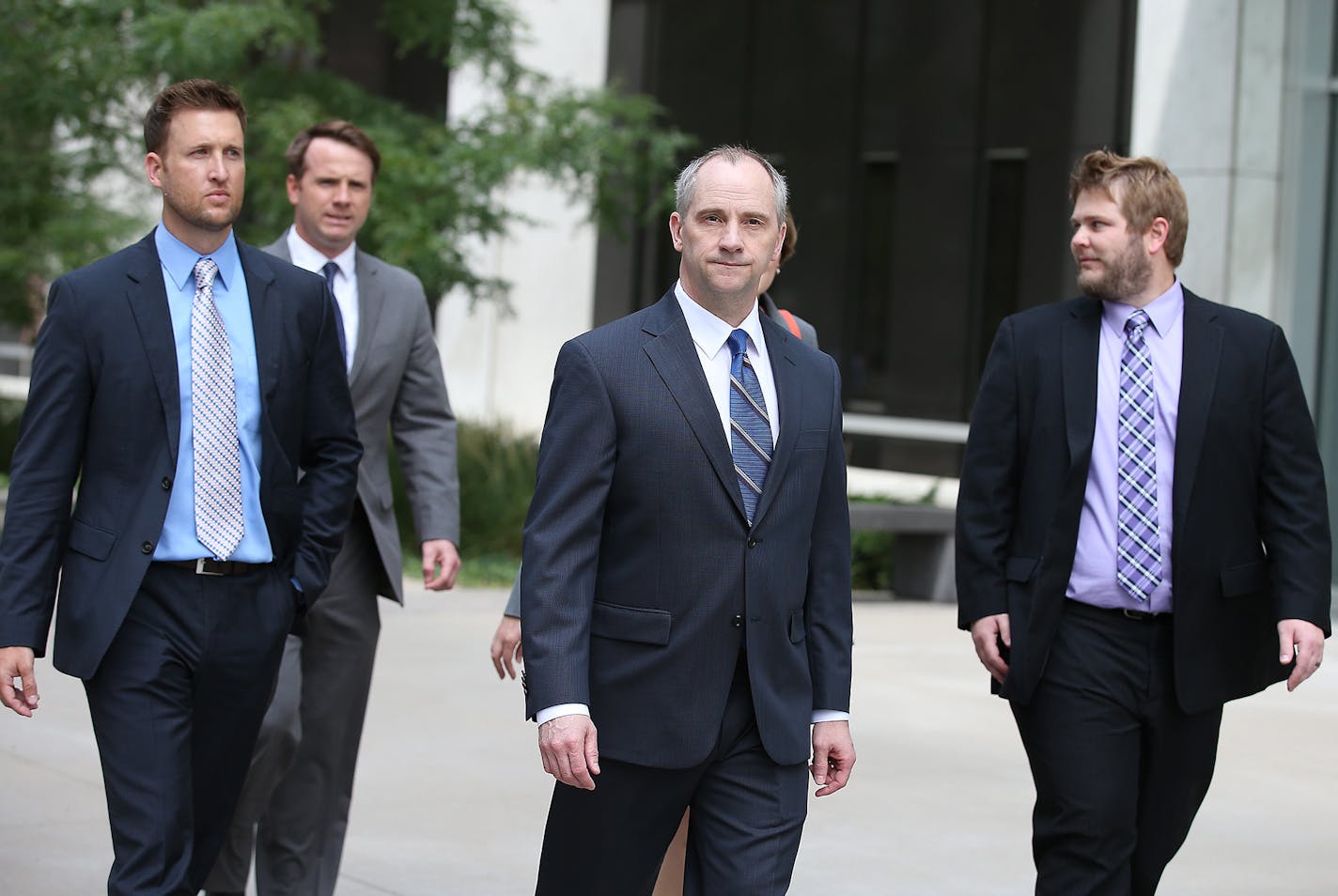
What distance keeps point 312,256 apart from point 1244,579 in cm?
283

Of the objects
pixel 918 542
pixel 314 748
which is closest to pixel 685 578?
pixel 314 748

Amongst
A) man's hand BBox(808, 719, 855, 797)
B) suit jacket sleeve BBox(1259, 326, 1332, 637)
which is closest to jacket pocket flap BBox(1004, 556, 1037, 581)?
suit jacket sleeve BBox(1259, 326, 1332, 637)

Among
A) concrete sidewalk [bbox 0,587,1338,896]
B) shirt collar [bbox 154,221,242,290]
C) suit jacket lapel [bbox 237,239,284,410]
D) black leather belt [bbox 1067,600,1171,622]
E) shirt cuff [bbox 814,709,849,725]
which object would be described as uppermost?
shirt collar [bbox 154,221,242,290]

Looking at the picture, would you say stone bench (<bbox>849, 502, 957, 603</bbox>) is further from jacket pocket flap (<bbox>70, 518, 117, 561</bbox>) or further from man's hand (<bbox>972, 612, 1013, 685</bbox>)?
jacket pocket flap (<bbox>70, 518, 117, 561</bbox>)

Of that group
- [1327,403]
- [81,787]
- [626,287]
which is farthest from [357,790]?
[626,287]

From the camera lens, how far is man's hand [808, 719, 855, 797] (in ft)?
12.9

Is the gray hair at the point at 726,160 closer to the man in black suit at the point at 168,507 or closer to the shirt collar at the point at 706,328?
the shirt collar at the point at 706,328

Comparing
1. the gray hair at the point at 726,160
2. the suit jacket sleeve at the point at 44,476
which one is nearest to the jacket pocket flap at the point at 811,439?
the gray hair at the point at 726,160

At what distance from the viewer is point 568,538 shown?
12.1 ft

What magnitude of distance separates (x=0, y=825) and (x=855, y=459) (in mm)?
13152

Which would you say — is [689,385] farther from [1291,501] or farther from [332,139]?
[332,139]

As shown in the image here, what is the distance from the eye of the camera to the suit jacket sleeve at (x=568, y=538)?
12.0 feet

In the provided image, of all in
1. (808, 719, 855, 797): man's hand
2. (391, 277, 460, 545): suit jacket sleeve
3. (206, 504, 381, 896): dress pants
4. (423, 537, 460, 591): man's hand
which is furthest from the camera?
(391, 277, 460, 545): suit jacket sleeve

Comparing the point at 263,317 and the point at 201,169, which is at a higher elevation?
the point at 201,169
